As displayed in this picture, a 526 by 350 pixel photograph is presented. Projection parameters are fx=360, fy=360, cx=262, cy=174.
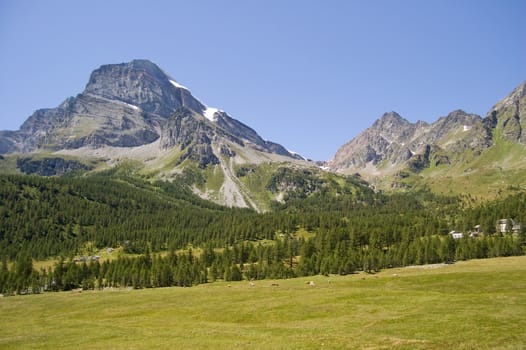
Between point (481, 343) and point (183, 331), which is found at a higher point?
point (481, 343)

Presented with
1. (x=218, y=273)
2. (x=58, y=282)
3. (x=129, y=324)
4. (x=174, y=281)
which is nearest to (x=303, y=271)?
(x=218, y=273)

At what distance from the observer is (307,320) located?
53625 mm

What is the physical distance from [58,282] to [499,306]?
153m

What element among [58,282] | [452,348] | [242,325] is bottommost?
[58,282]

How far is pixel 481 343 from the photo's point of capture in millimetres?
33719

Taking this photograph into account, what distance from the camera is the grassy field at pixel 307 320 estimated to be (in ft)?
125

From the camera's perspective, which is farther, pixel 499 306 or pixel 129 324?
pixel 129 324

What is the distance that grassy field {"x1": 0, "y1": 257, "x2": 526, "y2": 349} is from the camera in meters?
38.1

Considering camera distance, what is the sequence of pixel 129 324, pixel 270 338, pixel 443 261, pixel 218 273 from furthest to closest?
pixel 218 273, pixel 443 261, pixel 129 324, pixel 270 338

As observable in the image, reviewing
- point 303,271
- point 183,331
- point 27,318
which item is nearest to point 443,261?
Result: point 303,271

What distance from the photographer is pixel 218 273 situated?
148 metres

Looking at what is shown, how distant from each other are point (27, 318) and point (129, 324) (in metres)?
37.4

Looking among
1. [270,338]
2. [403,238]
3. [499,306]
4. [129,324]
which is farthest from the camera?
[403,238]

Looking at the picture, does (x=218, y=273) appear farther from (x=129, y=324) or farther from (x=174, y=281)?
(x=129, y=324)
